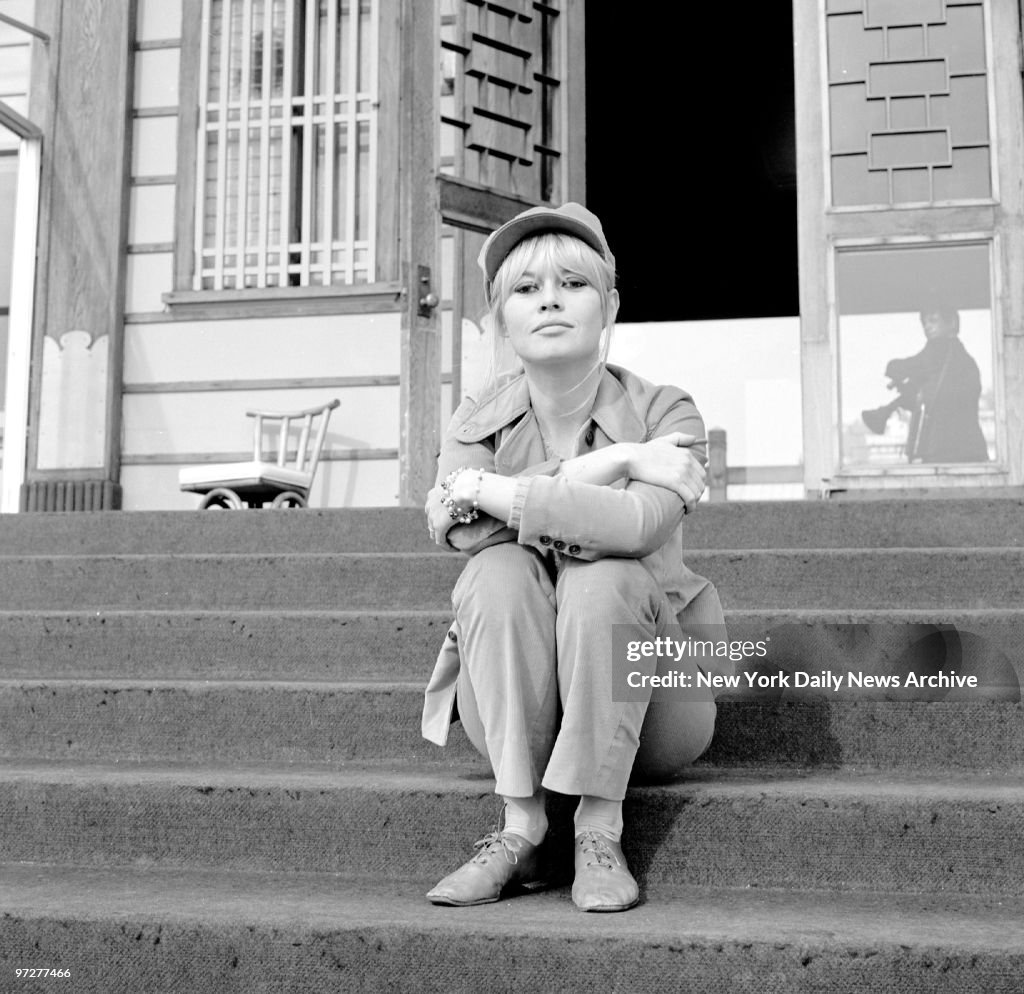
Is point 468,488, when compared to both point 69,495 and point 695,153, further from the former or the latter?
point 695,153

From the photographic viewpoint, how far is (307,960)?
4.75 feet

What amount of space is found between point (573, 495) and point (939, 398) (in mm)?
2869

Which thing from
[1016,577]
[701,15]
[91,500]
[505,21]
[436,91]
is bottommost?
[1016,577]

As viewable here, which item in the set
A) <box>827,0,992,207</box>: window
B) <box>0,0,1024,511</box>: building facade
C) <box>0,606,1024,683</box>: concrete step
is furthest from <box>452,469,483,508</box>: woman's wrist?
<box>827,0,992,207</box>: window

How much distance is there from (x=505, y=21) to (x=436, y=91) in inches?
18.1

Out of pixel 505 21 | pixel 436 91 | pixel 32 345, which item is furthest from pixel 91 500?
pixel 505 21

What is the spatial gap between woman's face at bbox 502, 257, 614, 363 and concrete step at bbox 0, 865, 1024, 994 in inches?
27.1

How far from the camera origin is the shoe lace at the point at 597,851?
1.52 meters

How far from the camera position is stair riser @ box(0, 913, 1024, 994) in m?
1.36

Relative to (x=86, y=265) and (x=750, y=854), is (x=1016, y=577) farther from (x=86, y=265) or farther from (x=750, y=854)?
(x=86, y=265)

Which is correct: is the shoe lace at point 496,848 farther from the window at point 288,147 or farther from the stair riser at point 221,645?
the window at point 288,147

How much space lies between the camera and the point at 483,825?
171cm

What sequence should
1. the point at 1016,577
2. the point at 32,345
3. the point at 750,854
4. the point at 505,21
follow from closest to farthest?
the point at 750,854 < the point at 1016,577 < the point at 505,21 < the point at 32,345

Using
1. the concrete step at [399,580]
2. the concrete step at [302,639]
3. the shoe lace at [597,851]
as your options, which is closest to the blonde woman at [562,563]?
the shoe lace at [597,851]
